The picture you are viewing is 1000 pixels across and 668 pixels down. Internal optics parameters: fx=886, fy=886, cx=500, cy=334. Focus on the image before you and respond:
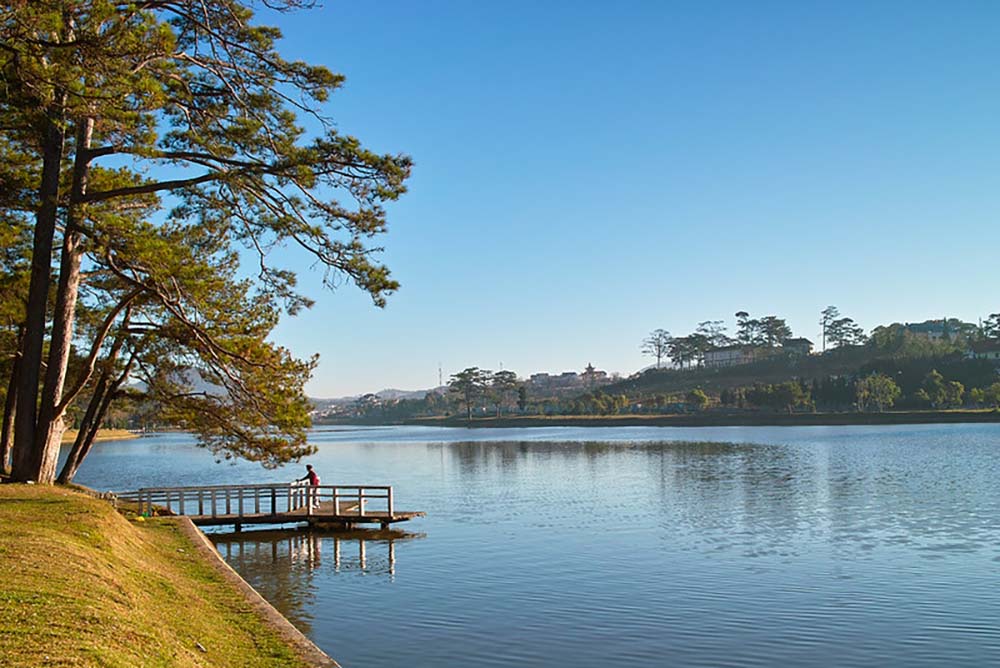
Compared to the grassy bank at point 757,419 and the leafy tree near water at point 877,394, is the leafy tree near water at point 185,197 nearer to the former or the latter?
the grassy bank at point 757,419

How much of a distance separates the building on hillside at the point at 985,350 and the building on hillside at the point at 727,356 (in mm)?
45444

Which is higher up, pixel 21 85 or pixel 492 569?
pixel 21 85

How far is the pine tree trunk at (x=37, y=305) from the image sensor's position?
18.5 m

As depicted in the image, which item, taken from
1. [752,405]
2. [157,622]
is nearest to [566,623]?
[157,622]

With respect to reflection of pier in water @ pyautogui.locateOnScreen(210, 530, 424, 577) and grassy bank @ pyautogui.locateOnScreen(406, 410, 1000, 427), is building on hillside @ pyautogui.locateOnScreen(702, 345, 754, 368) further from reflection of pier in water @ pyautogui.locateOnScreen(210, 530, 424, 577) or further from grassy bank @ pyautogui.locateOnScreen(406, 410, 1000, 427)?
reflection of pier in water @ pyautogui.locateOnScreen(210, 530, 424, 577)

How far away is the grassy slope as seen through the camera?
7.42 metres

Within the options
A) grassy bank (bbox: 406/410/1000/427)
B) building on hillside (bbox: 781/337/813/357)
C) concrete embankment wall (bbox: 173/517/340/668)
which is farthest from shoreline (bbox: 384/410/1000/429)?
concrete embankment wall (bbox: 173/517/340/668)

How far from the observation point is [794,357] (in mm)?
167750

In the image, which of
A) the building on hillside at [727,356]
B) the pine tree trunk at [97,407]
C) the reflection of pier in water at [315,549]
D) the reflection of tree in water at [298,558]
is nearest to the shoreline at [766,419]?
the building on hillside at [727,356]

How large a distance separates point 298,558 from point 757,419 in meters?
98.4

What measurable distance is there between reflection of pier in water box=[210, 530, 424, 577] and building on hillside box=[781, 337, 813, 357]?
544 feet

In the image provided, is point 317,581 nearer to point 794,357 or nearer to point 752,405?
point 752,405

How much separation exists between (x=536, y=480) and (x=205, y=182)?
29.1 meters

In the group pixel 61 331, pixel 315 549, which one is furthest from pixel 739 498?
pixel 61 331
